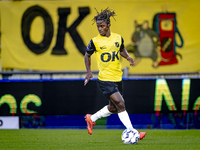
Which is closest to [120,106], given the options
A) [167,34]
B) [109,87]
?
[109,87]

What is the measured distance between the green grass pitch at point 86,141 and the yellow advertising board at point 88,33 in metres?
4.62

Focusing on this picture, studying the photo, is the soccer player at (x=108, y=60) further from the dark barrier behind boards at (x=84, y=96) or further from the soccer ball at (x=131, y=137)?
the dark barrier behind boards at (x=84, y=96)

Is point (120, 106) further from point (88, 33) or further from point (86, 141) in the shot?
point (88, 33)

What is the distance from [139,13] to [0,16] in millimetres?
4638

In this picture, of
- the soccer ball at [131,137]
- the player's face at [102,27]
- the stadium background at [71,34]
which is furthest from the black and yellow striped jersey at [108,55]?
the stadium background at [71,34]

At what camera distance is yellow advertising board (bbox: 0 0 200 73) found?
11570 mm

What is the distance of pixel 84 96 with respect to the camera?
8.10m

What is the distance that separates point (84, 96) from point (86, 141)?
214cm

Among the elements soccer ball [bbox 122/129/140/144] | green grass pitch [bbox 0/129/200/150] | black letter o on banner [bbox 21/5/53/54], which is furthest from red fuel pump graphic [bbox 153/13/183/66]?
soccer ball [bbox 122/129/140/144]

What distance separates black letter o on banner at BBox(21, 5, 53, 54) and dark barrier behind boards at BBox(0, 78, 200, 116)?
13.0 feet

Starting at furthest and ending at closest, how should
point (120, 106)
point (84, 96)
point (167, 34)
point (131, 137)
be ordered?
point (167, 34) < point (84, 96) < point (120, 106) < point (131, 137)

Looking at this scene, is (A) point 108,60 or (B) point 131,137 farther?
(A) point 108,60

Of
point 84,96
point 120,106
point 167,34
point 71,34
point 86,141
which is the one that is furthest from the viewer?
point 71,34

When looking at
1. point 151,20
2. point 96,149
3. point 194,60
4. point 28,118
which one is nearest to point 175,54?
point 194,60
